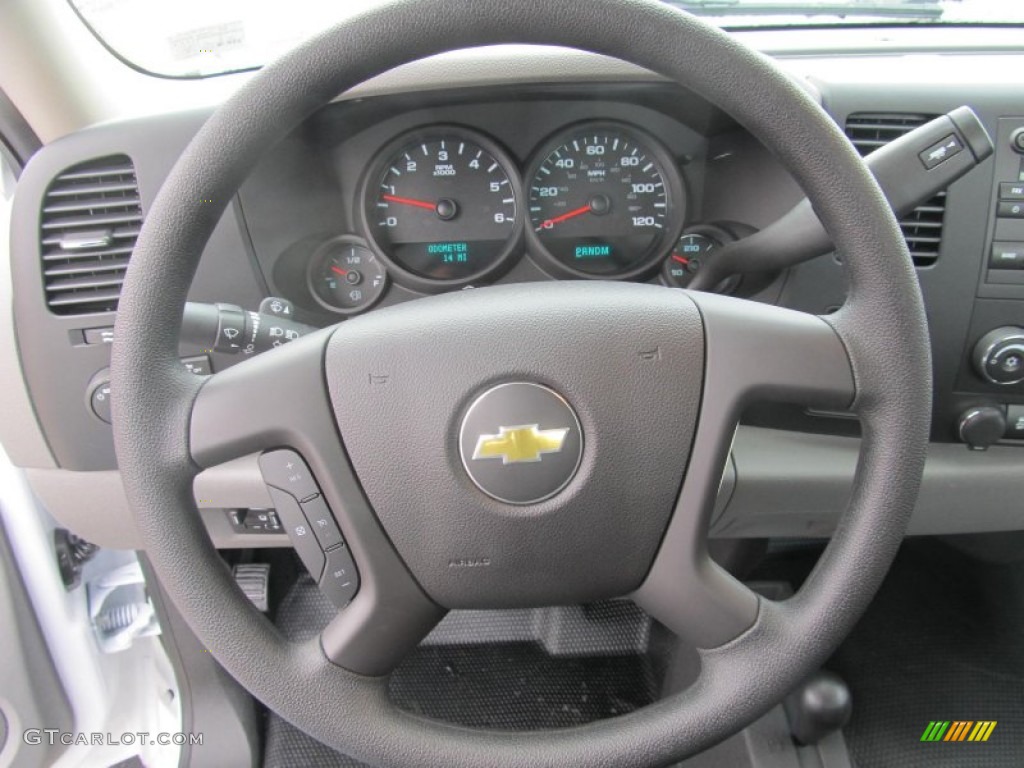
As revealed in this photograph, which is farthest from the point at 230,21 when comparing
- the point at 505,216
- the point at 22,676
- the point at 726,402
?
the point at 22,676

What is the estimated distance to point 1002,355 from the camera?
1.09 metres

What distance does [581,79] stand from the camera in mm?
1060

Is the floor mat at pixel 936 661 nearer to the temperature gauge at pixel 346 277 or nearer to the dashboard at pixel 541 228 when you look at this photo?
the dashboard at pixel 541 228

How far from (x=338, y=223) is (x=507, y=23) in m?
0.65

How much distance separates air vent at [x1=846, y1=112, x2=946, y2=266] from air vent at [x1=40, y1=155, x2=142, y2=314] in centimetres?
103

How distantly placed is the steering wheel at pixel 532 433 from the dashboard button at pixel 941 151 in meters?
0.14

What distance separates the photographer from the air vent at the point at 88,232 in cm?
106

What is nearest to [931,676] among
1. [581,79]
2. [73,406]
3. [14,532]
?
[581,79]

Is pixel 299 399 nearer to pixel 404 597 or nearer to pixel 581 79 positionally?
pixel 404 597

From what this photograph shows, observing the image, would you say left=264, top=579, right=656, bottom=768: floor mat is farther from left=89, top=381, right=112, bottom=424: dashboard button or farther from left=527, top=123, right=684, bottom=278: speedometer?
left=527, top=123, right=684, bottom=278: speedometer

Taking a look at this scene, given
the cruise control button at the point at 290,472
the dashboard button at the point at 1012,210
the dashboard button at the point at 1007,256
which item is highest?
the dashboard button at the point at 1012,210

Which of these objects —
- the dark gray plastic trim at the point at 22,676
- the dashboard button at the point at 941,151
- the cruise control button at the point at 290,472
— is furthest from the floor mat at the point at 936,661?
the dark gray plastic trim at the point at 22,676

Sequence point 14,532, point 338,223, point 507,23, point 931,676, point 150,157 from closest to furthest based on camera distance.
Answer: point 507,23 < point 150,157 < point 338,223 < point 14,532 < point 931,676

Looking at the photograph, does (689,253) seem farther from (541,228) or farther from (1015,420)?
(1015,420)
